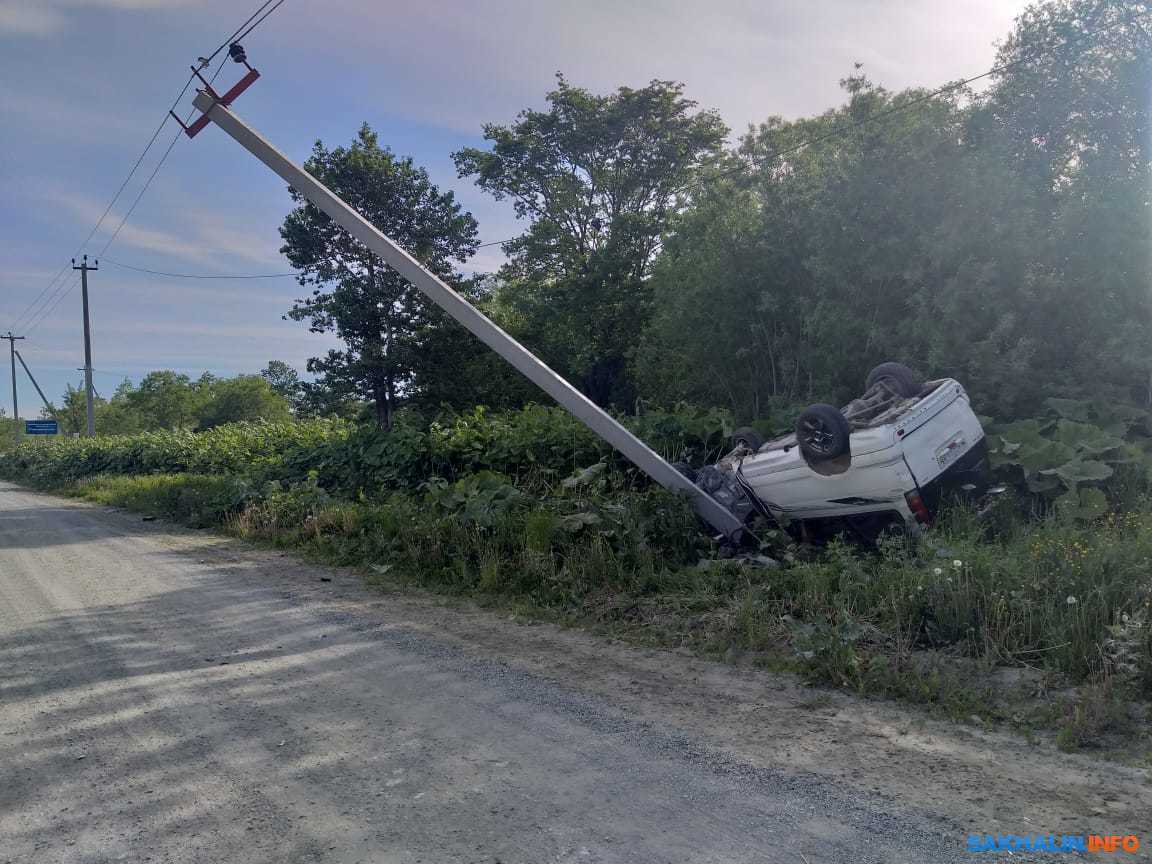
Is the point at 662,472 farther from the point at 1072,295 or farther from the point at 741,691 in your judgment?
the point at 1072,295

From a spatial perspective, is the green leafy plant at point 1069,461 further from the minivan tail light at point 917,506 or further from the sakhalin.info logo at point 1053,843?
the sakhalin.info logo at point 1053,843

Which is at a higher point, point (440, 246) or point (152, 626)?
point (440, 246)

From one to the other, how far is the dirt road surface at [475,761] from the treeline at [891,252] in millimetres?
6927

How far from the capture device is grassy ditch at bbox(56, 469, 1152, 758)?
15.2ft

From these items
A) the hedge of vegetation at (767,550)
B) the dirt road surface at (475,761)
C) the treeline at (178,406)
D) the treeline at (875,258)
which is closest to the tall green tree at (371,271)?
the treeline at (875,258)

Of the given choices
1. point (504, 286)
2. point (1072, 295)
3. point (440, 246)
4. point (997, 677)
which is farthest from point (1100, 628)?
point (504, 286)

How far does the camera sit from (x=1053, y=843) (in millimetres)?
3141

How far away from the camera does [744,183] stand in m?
15.4

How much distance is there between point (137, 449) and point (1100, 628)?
3039 cm

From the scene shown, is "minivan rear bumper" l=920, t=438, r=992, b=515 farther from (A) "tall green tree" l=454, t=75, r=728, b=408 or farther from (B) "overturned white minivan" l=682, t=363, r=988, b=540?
(A) "tall green tree" l=454, t=75, r=728, b=408

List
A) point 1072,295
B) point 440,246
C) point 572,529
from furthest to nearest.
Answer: point 440,246, point 1072,295, point 572,529

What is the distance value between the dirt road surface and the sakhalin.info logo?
6 centimetres

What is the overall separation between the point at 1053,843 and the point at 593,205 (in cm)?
2809

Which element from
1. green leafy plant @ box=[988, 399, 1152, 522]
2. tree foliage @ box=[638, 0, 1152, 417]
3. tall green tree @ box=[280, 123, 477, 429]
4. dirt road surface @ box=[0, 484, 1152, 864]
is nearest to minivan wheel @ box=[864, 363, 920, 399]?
green leafy plant @ box=[988, 399, 1152, 522]
